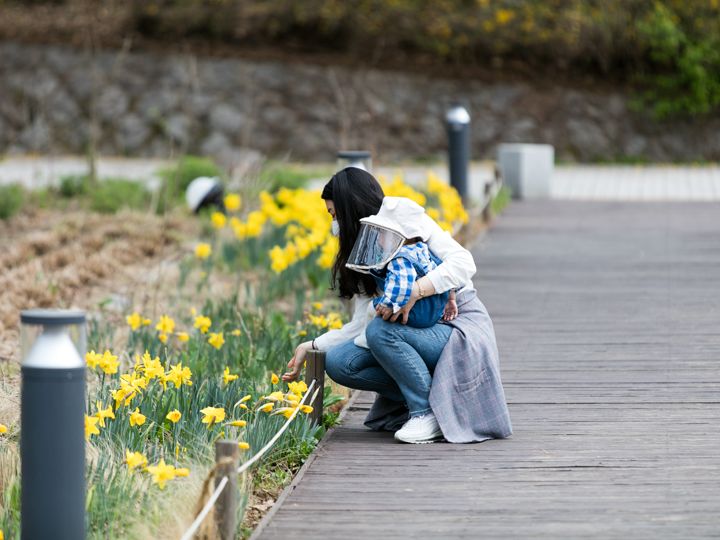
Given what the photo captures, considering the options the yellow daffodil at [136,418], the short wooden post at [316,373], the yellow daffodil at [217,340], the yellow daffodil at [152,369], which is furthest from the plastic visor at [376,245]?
the yellow daffodil at [217,340]

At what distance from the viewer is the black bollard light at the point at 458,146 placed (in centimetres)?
1315

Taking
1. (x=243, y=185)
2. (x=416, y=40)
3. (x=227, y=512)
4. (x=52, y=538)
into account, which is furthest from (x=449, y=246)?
(x=416, y=40)

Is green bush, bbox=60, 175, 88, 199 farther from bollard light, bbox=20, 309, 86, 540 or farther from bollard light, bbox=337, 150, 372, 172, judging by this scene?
bollard light, bbox=20, 309, 86, 540

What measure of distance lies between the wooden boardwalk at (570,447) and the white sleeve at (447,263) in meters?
0.62

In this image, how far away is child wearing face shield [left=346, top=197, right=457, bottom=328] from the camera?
5230mm

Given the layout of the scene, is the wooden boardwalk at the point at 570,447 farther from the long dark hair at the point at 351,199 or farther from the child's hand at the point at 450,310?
the long dark hair at the point at 351,199

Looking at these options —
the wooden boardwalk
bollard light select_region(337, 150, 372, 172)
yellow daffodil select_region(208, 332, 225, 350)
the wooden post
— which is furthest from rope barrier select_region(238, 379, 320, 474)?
the wooden post

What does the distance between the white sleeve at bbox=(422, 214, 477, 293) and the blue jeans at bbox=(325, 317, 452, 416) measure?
220 mm

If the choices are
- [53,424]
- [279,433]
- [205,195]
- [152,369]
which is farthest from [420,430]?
[205,195]

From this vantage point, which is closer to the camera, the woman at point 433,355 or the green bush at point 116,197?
the woman at point 433,355

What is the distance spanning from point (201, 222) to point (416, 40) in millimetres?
9225

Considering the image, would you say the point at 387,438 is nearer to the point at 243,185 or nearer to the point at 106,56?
the point at 243,185

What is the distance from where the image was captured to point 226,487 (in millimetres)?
4070

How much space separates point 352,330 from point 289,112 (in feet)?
50.4
